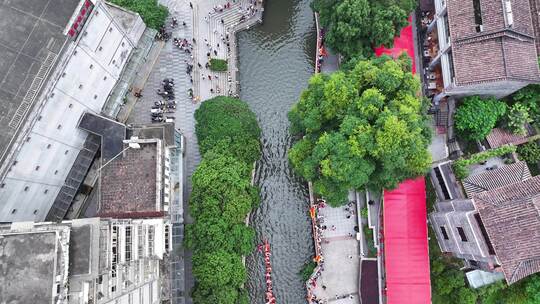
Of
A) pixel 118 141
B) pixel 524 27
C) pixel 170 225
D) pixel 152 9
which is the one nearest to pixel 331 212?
pixel 170 225

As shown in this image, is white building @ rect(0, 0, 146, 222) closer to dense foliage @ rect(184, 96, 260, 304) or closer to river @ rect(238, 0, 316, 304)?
dense foliage @ rect(184, 96, 260, 304)

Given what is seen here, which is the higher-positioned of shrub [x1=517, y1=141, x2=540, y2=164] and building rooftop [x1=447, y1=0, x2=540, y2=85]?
building rooftop [x1=447, y1=0, x2=540, y2=85]

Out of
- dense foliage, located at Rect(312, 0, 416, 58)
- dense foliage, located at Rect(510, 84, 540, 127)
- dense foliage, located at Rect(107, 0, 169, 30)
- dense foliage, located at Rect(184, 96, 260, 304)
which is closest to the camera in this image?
dense foliage, located at Rect(184, 96, 260, 304)

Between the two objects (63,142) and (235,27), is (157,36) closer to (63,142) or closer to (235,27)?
(235,27)

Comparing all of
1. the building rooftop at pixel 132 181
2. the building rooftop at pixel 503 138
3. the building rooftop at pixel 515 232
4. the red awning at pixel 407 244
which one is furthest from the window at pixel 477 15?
the building rooftop at pixel 132 181

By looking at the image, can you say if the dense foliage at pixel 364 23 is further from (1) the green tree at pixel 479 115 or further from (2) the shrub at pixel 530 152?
(2) the shrub at pixel 530 152

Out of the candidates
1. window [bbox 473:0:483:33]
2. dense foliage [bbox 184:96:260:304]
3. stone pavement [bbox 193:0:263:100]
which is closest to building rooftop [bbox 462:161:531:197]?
window [bbox 473:0:483:33]
